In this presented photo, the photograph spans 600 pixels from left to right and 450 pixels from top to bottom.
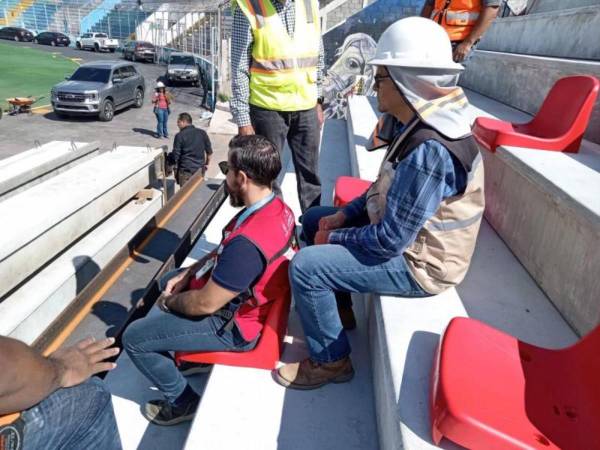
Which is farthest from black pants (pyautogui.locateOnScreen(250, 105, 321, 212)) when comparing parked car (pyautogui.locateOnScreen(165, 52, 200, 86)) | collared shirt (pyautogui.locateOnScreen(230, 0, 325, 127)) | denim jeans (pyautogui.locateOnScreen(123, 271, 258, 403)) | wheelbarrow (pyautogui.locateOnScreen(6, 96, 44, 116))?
parked car (pyautogui.locateOnScreen(165, 52, 200, 86))

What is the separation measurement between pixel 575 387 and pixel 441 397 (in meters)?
0.45

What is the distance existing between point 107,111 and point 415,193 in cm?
1636

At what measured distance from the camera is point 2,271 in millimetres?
3506

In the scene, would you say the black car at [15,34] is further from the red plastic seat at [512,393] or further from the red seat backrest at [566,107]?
the red plastic seat at [512,393]

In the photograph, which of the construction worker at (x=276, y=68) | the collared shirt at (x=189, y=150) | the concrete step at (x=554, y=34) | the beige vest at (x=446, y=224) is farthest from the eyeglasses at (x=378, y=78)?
the collared shirt at (x=189, y=150)

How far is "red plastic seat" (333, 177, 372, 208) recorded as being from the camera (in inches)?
110

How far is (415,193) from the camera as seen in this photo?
1.60 m

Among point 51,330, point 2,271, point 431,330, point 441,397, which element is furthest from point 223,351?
point 2,271

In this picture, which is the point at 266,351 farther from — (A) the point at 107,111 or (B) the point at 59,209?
(A) the point at 107,111

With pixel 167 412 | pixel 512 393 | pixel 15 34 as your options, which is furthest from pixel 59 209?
pixel 15 34

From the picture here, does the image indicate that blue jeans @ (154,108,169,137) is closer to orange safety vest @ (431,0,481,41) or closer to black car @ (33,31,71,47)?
orange safety vest @ (431,0,481,41)

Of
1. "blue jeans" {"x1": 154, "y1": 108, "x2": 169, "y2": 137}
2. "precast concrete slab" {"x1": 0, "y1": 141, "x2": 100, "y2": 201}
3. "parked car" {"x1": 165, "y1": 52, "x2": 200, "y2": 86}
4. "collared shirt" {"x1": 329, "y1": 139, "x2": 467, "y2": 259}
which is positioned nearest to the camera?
"collared shirt" {"x1": 329, "y1": 139, "x2": 467, "y2": 259}

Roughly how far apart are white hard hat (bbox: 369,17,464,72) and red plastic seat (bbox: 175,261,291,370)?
1055mm

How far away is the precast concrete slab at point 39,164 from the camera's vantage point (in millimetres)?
4664
